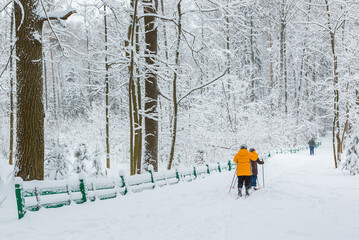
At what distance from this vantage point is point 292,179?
36.0 feet

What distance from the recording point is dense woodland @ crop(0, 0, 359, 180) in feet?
20.3

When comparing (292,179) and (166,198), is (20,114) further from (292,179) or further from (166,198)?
(292,179)

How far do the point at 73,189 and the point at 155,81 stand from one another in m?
5.43

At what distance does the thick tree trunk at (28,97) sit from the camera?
19.7ft

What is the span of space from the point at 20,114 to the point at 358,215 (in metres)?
7.37

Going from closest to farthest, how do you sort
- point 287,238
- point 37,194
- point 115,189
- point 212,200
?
point 287,238, point 37,194, point 115,189, point 212,200

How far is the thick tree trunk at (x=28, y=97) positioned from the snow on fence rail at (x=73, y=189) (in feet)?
2.10

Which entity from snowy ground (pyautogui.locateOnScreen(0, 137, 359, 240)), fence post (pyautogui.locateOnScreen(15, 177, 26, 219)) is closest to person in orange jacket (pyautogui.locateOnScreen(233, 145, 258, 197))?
snowy ground (pyautogui.locateOnScreen(0, 137, 359, 240))

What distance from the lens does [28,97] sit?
19.8 feet

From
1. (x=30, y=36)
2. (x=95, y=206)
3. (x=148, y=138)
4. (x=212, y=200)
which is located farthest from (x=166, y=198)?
(x=30, y=36)

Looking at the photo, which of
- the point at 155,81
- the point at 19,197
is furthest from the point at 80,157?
the point at 19,197

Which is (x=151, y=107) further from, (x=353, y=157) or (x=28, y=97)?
(x=353, y=157)

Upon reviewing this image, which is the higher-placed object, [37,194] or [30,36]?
[30,36]

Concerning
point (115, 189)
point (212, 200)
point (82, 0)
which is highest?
point (82, 0)
